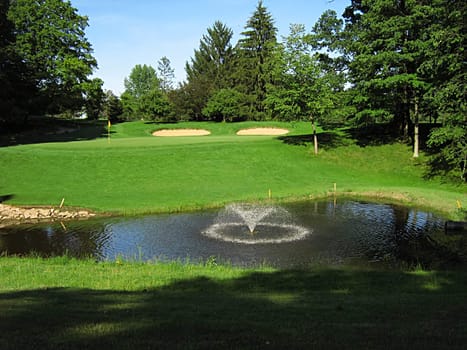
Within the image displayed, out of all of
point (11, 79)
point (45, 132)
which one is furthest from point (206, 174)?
point (11, 79)

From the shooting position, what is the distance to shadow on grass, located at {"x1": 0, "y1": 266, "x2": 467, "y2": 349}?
18.0 ft

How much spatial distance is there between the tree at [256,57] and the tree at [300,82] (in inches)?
1248

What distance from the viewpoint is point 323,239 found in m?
16.8

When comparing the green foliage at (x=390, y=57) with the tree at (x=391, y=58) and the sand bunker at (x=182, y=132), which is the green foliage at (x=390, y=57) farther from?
the sand bunker at (x=182, y=132)

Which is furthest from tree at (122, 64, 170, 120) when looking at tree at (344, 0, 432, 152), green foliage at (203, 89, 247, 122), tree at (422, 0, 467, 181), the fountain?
the fountain

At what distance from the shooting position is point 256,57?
6894cm

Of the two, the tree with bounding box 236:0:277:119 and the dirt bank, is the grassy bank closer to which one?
the dirt bank

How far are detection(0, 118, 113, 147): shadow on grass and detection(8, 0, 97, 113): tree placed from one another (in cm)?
271

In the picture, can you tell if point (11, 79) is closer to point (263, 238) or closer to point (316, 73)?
point (316, 73)

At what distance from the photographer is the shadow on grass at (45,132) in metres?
43.7

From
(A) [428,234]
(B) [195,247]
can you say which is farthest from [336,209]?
(B) [195,247]

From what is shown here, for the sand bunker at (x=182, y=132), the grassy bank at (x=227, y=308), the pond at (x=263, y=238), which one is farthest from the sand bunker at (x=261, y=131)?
the grassy bank at (x=227, y=308)

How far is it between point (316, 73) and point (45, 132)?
Result: 33231mm

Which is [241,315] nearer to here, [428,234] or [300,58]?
[428,234]
